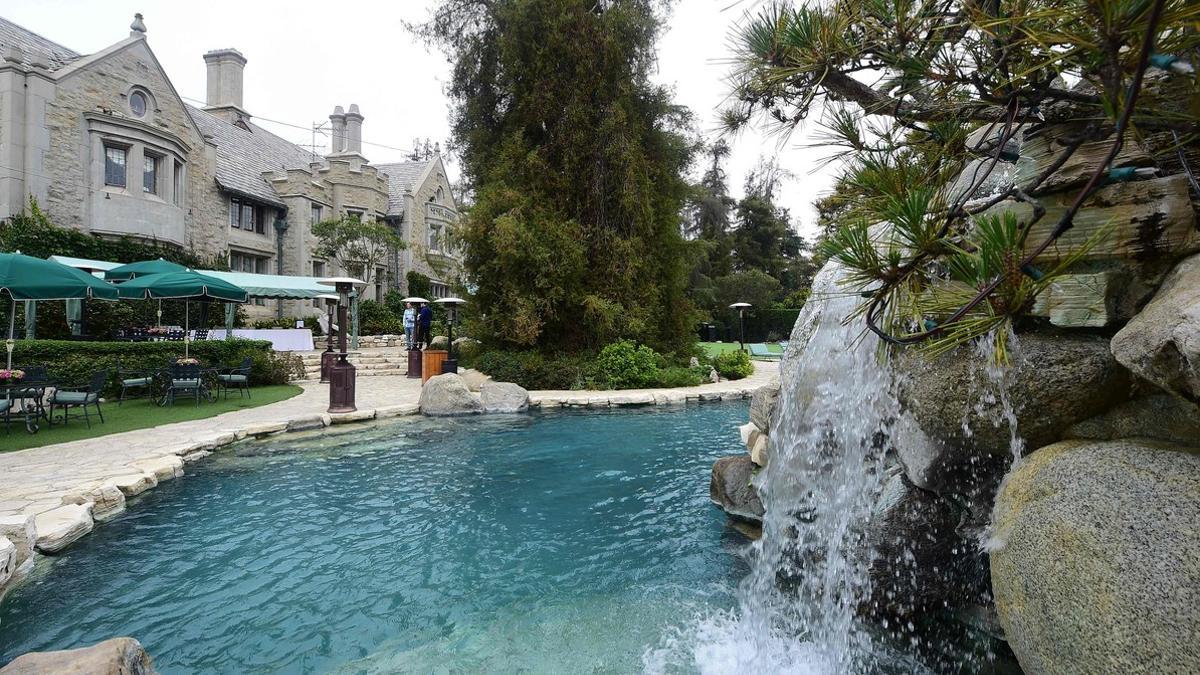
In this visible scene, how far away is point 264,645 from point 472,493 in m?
2.98

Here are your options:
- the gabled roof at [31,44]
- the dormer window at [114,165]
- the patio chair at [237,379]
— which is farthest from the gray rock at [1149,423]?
the gabled roof at [31,44]

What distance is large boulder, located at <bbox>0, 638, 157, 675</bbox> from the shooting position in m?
2.28

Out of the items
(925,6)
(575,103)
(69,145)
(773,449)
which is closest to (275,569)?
(773,449)

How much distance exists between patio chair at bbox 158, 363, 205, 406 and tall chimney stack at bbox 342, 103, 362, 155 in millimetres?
23745

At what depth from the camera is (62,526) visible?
4605mm

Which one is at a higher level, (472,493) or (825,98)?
(825,98)

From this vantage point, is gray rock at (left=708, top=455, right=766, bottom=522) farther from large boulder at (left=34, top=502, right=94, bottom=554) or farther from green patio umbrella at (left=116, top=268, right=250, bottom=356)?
green patio umbrella at (left=116, top=268, right=250, bottom=356)

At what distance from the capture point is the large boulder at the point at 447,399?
433 inches

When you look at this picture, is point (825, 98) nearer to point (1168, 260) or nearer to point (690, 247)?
point (1168, 260)

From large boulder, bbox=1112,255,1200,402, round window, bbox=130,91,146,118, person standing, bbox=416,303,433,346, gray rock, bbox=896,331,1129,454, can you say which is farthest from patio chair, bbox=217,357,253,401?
Result: large boulder, bbox=1112,255,1200,402

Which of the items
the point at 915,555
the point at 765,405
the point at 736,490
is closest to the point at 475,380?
the point at 736,490

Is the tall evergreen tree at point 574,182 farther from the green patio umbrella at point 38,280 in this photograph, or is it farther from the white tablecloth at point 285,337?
the white tablecloth at point 285,337

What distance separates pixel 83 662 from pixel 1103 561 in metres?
3.85

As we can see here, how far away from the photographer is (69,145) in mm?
17703
